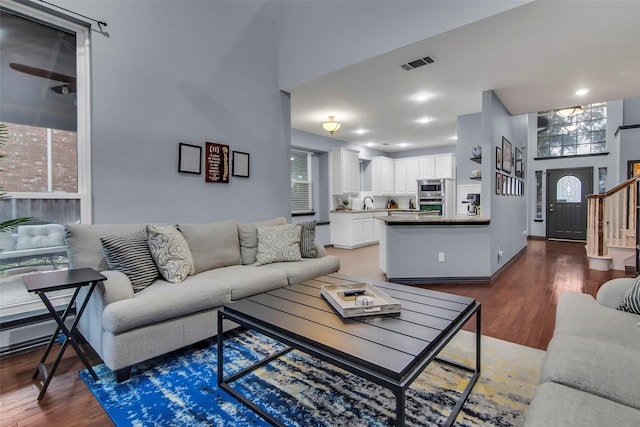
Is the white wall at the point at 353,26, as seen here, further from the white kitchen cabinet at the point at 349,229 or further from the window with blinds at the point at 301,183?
the white kitchen cabinet at the point at 349,229

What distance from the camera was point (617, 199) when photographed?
4961 millimetres

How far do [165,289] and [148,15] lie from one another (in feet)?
8.45

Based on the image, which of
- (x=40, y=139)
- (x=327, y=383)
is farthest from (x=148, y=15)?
(x=327, y=383)

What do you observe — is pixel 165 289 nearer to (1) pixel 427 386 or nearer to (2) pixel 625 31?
(1) pixel 427 386

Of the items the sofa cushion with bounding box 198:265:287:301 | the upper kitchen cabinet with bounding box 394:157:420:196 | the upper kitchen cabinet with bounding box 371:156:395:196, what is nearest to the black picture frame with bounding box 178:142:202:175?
the sofa cushion with bounding box 198:265:287:301

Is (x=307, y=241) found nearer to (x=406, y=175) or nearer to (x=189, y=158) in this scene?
(x=189, y=158)

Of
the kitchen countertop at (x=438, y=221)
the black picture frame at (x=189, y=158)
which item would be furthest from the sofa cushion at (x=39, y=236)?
the kitchen countertop at (x=438, y=221)

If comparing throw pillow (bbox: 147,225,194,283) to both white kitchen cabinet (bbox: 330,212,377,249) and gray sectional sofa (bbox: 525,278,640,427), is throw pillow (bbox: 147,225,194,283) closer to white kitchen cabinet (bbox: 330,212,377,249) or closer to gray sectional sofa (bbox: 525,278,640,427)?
gray sectional sofa (bbox: 525,278,640,427)

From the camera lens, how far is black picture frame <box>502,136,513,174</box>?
4906 mm

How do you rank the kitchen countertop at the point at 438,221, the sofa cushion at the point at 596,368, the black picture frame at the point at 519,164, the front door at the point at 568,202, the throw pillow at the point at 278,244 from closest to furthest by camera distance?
the sofa cushion at the point at 596,368, the throw pillow at the point at 278,244, the kitchen countertop at the point at 438,221, the black picture frame at the point at 519,164, the front door at the point at 568,202

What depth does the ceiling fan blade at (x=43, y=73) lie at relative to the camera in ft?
8.07

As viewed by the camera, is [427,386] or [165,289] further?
[165,289]

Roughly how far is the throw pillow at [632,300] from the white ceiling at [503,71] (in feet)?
6.93

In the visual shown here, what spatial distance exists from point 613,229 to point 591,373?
17.3ft
